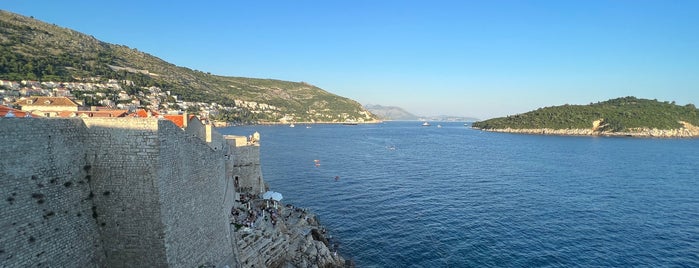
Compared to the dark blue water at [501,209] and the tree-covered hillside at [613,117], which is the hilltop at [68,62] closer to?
the dark blue water at [501,209]

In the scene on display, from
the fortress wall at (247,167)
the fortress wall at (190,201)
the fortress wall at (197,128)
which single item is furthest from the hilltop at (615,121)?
the fortress wall at (190,201)

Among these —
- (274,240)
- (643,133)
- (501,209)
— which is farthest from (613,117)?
(274,240)

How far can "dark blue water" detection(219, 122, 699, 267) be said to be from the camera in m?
28.6

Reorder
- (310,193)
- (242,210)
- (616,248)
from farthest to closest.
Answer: (310,193) → (616,248) → (242,210)

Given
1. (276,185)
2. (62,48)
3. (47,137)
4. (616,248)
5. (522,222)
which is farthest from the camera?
(62,48)

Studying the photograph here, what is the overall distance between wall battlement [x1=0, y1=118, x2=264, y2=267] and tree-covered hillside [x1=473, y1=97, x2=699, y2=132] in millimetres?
180885

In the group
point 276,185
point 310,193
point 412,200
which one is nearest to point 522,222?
point 412,200

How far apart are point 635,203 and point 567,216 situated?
11.5 meters

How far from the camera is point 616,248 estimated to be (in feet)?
96.6

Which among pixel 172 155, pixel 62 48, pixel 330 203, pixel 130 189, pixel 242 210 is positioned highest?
pixel 62 48

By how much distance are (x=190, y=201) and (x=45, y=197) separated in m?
4.95

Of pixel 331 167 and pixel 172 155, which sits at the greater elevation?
pixel 172 155

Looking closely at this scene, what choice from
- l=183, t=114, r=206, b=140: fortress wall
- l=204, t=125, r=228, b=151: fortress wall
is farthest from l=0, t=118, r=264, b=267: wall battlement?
l=183, t=114, r=206, b=140: fortress wall

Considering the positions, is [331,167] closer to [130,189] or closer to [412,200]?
[412,200]
